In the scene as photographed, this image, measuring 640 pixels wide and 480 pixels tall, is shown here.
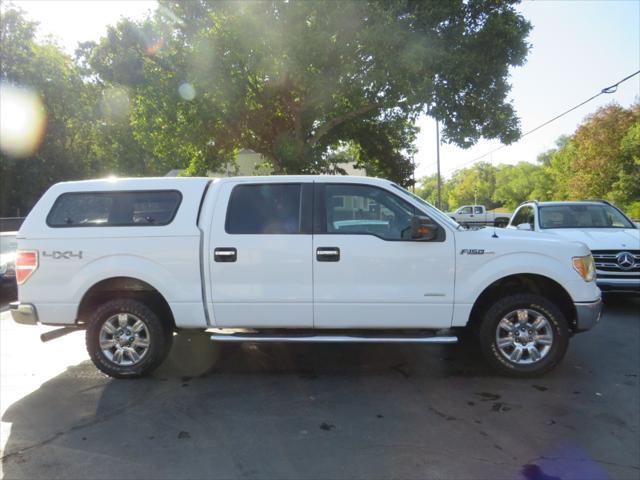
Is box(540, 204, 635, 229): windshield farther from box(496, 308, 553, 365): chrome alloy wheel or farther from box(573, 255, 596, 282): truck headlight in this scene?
box(496, 308, 553, 365): chrome alloy wheel

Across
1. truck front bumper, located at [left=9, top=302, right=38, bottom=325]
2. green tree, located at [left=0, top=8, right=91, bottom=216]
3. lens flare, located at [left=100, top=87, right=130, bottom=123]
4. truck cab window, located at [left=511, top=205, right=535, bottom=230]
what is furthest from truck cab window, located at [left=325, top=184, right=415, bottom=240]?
lens flare, located at [left=100, top=87, right=130, bottom=123]

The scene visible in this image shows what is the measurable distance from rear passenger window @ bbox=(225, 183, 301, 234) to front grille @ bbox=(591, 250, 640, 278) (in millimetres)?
5024

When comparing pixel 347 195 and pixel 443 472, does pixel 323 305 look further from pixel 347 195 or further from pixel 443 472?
pixel 443 472

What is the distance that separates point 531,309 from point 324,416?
7.45 ft

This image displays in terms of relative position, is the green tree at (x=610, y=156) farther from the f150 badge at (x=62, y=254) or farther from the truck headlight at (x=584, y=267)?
the f150 badge at (x=62, y=254)

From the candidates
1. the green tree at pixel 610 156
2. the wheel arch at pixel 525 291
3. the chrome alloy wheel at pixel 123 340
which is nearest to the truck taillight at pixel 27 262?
the chrome alloy wheel at pixel 123 340

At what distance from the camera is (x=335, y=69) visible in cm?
1447

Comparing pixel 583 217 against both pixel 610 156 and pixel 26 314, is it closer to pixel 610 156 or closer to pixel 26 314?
pixel 26 314

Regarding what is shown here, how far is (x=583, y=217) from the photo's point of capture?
852 centimetres

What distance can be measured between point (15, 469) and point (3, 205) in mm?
33012

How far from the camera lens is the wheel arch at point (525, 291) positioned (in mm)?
4613

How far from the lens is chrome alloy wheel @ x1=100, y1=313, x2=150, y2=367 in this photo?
467 cm

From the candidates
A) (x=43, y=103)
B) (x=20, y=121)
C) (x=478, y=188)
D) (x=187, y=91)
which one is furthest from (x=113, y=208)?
(x=478, y=188)

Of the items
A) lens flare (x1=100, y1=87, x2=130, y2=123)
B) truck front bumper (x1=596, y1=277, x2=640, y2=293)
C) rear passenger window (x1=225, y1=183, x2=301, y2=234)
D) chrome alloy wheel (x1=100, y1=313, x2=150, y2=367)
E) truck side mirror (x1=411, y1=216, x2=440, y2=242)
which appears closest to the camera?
truck side mirror (x1=411, y1=216, x2=440, y2=242)
